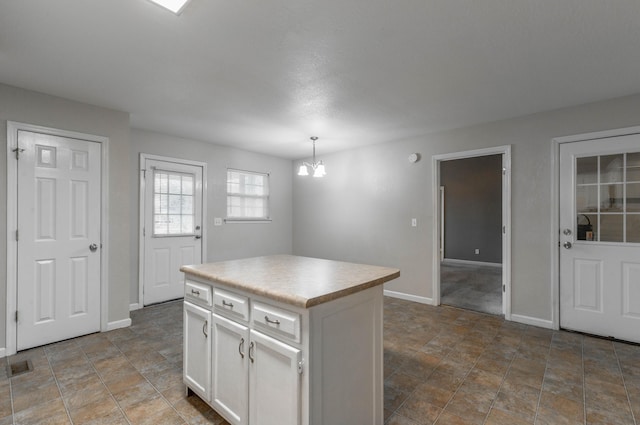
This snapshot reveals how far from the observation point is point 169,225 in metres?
4.32

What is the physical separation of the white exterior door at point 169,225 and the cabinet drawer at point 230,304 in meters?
2.82

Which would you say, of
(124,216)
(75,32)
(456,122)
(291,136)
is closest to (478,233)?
(456,122)

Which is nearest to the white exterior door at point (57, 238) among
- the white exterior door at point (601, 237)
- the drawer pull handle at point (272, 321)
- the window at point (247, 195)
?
the window at point (247, 195)

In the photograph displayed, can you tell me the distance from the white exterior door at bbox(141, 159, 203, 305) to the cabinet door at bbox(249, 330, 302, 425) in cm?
320

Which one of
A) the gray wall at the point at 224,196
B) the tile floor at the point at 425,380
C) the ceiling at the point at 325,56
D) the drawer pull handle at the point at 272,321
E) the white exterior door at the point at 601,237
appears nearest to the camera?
the drawer pull handle at the point at 272,321

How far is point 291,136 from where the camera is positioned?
4355 mm

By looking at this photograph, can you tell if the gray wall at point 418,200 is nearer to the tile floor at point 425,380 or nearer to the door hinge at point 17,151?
the tile floor at point 425,380

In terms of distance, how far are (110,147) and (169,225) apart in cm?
137

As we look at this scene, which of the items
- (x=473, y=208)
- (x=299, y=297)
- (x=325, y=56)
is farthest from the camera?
(x=473, y=208)

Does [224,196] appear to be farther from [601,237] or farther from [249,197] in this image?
[601,237]

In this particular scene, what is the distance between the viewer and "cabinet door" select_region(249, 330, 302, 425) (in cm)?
138

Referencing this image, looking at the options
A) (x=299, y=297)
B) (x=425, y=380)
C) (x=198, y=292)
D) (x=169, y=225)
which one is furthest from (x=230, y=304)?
(x=169, y=225)

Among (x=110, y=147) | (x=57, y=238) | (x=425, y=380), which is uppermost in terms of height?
(x=110, y=147)

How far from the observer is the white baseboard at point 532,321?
333cm
